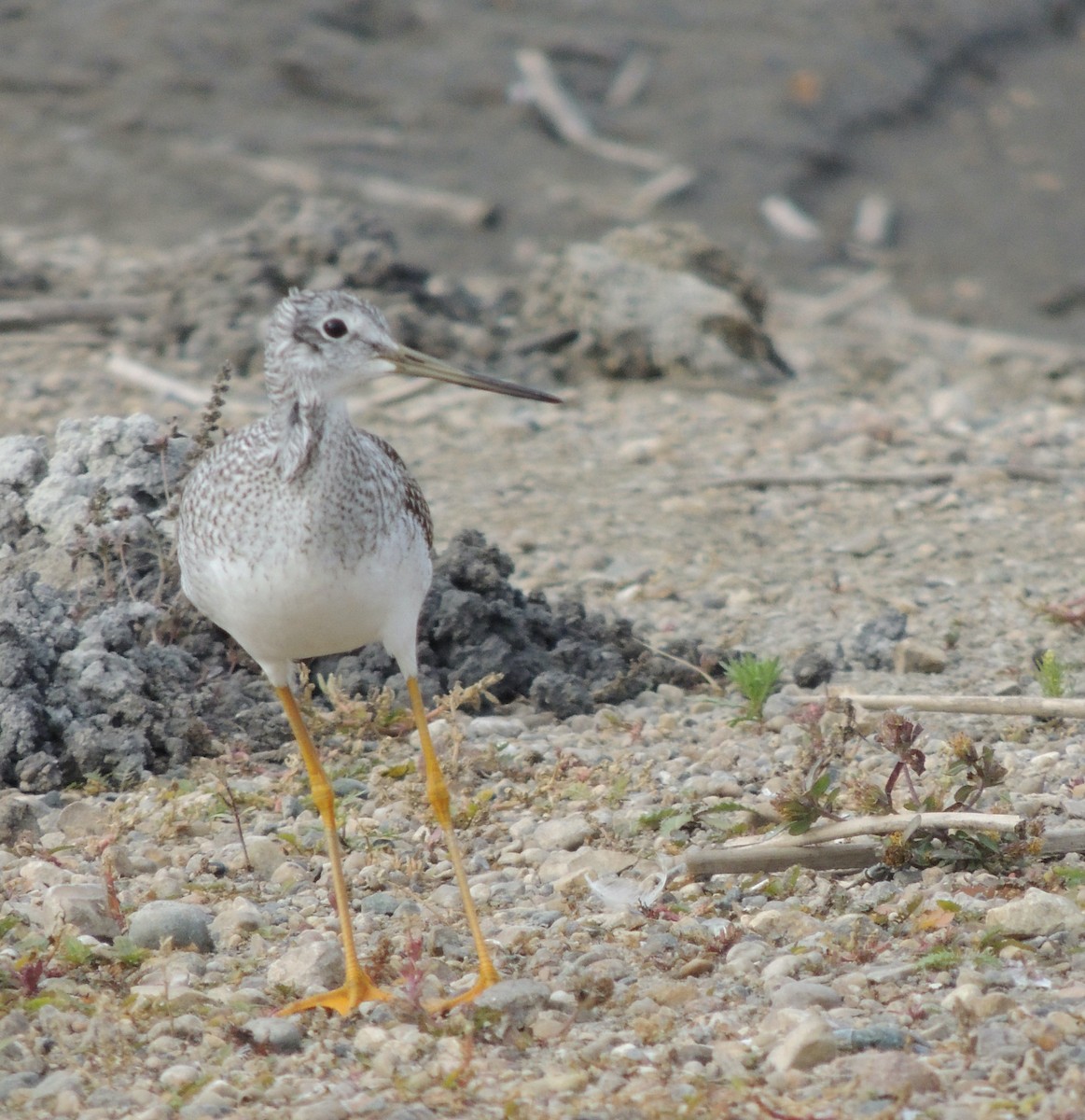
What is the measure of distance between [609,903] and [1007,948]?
48.6 inches

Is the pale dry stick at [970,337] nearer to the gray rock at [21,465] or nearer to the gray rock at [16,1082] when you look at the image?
the gray rock at [21,465]

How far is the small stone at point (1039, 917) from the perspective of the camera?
4.59 metres

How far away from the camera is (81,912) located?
4.90 meters

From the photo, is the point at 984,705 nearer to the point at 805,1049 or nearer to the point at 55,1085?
the point at 805,1049

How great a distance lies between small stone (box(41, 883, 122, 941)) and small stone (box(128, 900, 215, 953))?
0.23 ft

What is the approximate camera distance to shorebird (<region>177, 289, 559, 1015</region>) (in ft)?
15.3

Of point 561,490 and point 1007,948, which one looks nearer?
point 1007,948

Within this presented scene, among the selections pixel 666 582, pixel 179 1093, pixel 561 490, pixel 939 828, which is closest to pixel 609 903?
pixel 939 828

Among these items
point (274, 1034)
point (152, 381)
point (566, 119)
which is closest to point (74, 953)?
point (274, 1034)

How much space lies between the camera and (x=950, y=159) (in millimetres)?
18344

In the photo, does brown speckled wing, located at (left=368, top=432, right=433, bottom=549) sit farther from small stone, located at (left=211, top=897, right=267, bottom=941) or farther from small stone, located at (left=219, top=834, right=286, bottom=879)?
small stone, located at (left=211, top=897, right=267, bottom=941)

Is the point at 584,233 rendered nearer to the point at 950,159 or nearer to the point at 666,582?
the point at 950,159

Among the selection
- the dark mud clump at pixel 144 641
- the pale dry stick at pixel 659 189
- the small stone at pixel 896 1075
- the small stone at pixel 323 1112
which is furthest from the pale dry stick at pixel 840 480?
the pale dry stick at pixel 659 189

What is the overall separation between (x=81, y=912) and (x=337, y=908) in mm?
773
